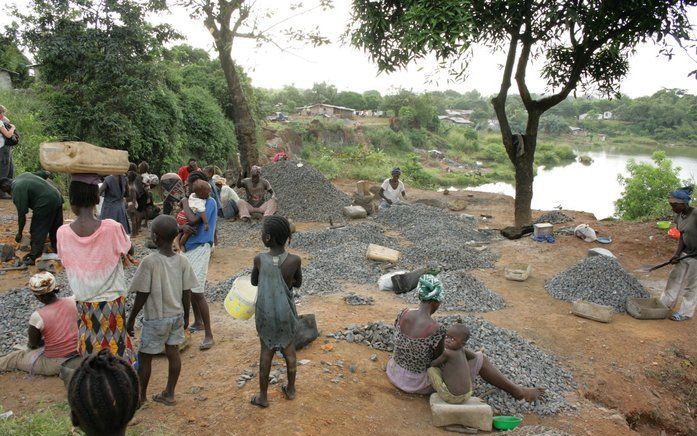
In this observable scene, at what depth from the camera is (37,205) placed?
573 centimetres

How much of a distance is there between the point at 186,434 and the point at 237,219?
23.0 ft

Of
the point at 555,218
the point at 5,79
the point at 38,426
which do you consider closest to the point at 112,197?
the point at 38,426

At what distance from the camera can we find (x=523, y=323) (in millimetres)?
5297

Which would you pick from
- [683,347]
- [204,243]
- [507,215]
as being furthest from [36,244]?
[507,215]

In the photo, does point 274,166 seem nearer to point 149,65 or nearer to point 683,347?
point 149,65

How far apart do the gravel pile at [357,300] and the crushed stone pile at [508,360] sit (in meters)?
0.95

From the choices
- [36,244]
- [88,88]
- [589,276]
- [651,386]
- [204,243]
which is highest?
[88,88]

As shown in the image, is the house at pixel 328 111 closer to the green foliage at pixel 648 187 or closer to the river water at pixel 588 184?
the river water at pixel 588 184

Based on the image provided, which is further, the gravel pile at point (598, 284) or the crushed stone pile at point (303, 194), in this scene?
the crushed stone pile at point (303, 194)

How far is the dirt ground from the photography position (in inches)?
120

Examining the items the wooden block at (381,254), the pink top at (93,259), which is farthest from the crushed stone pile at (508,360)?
the wooden block at (381,254)

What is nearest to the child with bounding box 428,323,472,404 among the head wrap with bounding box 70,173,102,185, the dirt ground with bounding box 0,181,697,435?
the dirt ground with bounding box 0,181,697,435

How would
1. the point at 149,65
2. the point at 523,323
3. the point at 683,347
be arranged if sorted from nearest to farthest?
the point at 683,347
the point at 523,323
the point at 149,65

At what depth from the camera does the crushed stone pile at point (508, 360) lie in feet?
12.1
